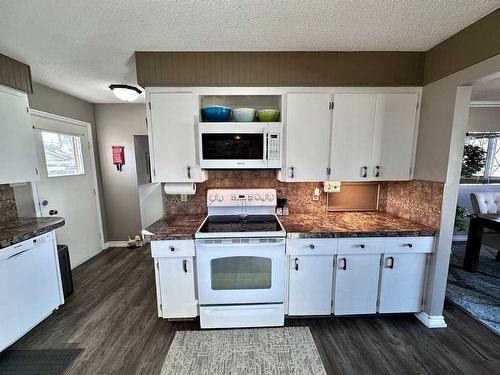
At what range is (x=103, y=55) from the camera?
200 cm

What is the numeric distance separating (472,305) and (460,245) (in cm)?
210

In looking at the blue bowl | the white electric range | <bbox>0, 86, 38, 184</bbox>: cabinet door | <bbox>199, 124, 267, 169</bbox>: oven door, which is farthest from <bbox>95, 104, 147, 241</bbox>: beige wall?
the white electric range

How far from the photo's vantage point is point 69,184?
318 cm

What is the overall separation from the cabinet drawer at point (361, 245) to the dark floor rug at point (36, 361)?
2.51m

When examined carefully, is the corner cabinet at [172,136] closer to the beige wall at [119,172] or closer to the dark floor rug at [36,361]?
A: the dark floor rug at [36,361]

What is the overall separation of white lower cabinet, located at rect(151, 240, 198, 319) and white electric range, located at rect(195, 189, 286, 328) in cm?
10

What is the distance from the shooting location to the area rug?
163 centimetres

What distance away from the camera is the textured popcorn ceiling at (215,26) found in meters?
1.39

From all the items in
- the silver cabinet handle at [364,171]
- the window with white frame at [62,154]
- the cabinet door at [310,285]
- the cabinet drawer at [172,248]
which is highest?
the window with white frame at [62,154]

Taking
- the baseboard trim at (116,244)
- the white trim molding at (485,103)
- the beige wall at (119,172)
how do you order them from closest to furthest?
the white trim molding at (485,103), the beige wall at (119,172), the baseboard trim at (116,244)

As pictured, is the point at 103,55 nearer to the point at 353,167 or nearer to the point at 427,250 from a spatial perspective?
the point at 353,167

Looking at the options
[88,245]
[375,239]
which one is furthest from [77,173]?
[375,239]

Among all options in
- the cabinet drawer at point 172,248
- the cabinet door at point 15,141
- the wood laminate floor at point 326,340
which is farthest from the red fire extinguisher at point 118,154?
the cabinet drawer at point 172,248

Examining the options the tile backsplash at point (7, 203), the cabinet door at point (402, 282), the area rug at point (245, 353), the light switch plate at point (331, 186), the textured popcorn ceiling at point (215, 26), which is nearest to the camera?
the textured popcorn ceiling at point (215, 26)
